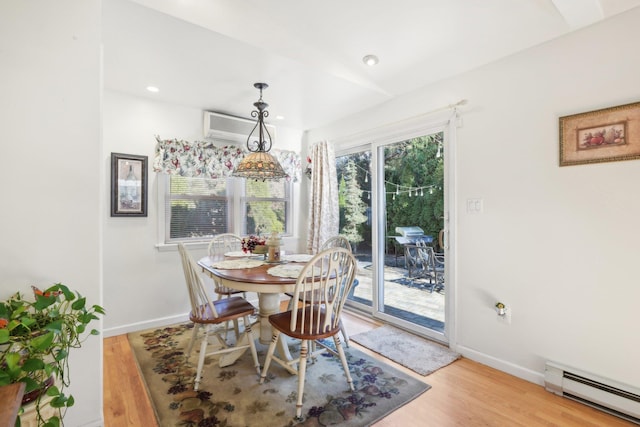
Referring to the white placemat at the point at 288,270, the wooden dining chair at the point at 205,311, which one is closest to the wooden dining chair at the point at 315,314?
the white placemat at the point at 288,270

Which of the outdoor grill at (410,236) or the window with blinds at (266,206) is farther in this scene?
the window with blinds at (266,206)

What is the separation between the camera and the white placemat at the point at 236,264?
94.5 inches

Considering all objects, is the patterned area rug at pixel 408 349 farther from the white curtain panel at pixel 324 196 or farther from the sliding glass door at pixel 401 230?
the white curtain panel at pixel 324 196

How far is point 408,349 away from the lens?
269 cm

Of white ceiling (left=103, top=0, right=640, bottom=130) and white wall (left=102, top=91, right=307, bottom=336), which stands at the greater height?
white ceiling (left=103, top=0, right=640, bottom=130)

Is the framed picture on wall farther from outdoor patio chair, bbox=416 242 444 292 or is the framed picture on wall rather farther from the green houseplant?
outdoor patio chair, bbox=416 242 444 292

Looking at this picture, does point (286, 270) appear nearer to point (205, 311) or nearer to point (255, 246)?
point (255, 246)

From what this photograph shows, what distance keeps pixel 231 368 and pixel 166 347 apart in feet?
2.56

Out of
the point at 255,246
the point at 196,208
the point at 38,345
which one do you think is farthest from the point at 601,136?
the point at 196,208

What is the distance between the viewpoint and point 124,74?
2.64 meters

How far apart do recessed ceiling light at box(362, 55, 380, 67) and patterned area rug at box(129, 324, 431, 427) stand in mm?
2497

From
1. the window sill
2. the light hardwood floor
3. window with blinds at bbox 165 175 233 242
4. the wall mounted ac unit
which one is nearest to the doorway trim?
the light hardwood floor

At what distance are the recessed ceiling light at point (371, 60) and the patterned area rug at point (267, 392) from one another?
250 centimetres

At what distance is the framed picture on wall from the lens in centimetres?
299
